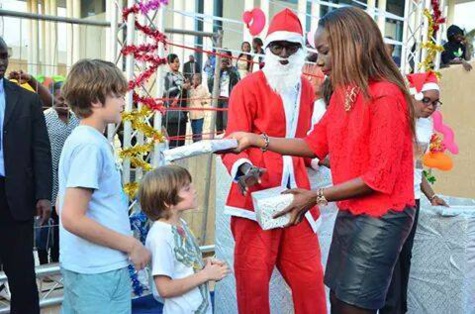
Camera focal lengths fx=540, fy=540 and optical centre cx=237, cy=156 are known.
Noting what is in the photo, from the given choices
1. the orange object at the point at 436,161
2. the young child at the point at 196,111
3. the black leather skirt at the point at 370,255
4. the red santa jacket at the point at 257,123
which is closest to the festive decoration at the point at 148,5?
the red santa jacket at the point at 257,123

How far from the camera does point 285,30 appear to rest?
2775 mm

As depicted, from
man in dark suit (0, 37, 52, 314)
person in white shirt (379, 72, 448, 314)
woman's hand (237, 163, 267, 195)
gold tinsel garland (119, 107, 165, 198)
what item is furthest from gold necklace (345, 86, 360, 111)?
gold tinsel garland (119, 107, 165, 198)

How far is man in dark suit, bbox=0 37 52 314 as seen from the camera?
282 cm

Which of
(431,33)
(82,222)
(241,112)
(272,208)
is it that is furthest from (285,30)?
(431,33)

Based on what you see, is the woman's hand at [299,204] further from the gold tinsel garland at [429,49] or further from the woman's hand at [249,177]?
the gold tinsel garland at [429,49]

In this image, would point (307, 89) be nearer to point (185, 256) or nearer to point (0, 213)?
point (185, 256)

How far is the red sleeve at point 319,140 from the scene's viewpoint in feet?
7.28

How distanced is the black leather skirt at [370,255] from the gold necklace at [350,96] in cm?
39

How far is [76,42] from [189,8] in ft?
28.0

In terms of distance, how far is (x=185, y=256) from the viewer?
7.21 feet

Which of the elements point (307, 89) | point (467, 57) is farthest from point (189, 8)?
point (307, 89)

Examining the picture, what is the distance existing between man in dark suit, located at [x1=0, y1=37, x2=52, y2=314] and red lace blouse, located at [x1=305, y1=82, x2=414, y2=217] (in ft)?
5.60

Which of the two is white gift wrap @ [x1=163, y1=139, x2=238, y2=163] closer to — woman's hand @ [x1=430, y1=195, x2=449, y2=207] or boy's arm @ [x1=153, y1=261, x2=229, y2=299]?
boy's arm @ [x1=153, y1=261, x2=229, y2=299]

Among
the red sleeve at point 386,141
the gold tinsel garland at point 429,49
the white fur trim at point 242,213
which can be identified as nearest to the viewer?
the red sleeve at point 386,141
